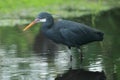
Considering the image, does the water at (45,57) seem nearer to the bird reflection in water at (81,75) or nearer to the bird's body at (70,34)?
the bird reflection in water at (81,75)

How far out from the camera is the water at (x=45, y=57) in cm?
990

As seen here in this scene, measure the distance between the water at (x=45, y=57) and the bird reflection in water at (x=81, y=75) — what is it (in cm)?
11

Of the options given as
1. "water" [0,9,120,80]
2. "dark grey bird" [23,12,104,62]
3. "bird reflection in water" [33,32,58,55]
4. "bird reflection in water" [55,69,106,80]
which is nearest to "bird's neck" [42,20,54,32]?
"dark grey bird" [23,12,104,62]

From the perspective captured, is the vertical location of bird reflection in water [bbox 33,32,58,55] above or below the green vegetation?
below

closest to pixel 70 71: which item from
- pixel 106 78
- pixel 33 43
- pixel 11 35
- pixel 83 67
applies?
pixel 83 67

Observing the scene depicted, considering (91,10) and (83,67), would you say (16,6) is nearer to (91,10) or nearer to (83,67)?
(91,10)

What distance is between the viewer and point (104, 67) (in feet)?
33.9

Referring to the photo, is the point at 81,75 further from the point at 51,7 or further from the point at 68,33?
the point at 51,7

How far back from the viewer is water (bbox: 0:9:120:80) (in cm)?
990

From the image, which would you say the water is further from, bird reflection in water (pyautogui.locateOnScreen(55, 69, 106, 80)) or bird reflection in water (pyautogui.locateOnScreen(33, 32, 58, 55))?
bird reflection in water (pyautogui.locateOnScreen(55, 69, 106, 80))

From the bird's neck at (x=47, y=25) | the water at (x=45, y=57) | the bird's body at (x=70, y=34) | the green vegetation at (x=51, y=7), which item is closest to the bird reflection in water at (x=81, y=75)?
the water at (x=45, y=57)

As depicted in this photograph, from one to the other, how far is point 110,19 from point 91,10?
2.49m

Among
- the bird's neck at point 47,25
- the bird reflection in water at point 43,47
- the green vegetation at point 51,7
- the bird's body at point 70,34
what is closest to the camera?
the bird's body at point 70,34

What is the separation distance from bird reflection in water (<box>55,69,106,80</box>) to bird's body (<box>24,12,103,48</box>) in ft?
3.13
